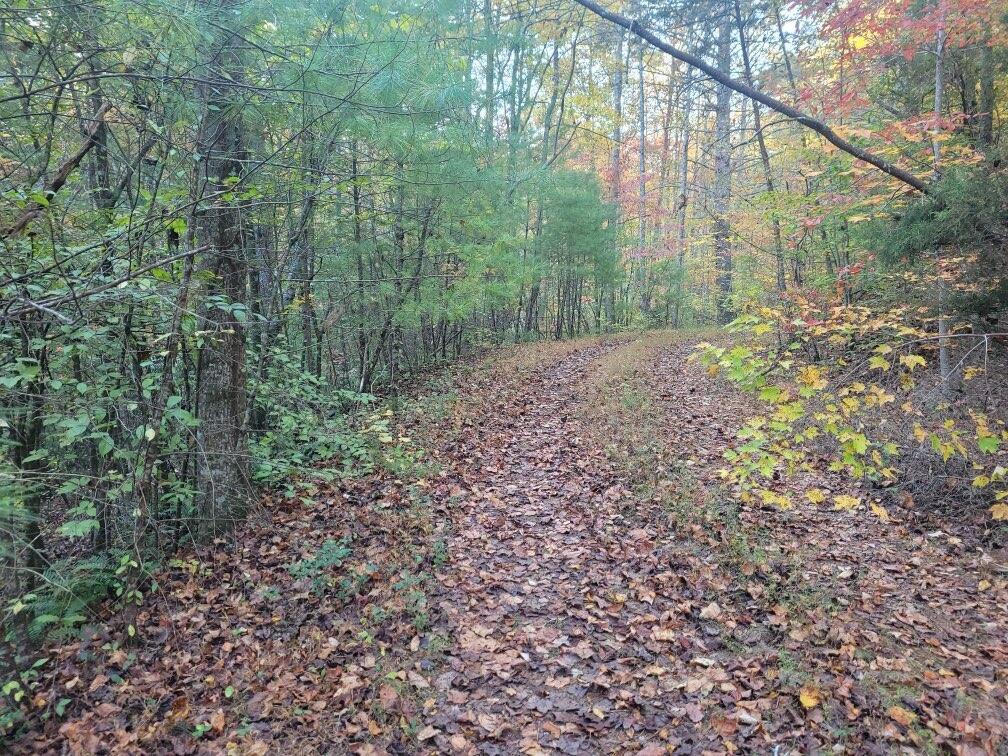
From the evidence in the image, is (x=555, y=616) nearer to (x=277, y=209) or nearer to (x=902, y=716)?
(x=902, y=716)

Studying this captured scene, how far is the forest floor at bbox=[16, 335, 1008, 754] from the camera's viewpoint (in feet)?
12.0

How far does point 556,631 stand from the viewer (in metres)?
4.54

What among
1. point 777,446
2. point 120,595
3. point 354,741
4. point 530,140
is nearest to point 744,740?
point 777,446

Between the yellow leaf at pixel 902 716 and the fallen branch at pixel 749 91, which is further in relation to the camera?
the fallen branch at pixel 749 91

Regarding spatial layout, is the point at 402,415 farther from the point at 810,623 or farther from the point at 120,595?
the point at 810,623

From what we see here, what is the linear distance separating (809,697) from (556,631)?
6.26ft

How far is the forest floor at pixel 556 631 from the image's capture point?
3646mm

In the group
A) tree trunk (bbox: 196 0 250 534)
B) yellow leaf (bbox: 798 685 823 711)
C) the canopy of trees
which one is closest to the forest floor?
yellow leaf (bbox: 798 685 823 711)

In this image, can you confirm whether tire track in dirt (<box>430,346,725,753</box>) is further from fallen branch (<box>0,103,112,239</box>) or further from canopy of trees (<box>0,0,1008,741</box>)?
fallen branch (<box>0,103,112,239</box>)

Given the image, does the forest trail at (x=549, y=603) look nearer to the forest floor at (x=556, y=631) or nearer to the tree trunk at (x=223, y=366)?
the forest floor at (x=556, y=631)

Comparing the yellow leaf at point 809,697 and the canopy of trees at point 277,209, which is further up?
the canopy of trees at point 277,209

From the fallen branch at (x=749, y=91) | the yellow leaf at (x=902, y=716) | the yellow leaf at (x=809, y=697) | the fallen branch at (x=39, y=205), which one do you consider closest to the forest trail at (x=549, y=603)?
the yellow leaf at (x=809, y=697)

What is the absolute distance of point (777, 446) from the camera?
13.9 feet

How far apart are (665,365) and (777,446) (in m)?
9.37
